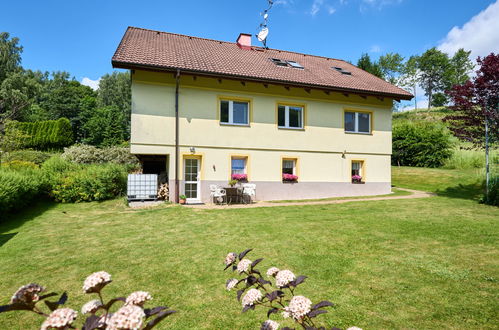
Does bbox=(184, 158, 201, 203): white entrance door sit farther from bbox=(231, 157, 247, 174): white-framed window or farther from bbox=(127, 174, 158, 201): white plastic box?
bbox=(231, 157, 247, 174): white-framed window

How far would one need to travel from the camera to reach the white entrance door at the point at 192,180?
473 inches

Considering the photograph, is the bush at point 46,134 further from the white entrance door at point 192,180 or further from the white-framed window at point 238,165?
the white-framed window at point 238,165

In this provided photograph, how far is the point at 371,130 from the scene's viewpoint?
1483 cm

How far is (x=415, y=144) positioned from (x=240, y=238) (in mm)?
19180

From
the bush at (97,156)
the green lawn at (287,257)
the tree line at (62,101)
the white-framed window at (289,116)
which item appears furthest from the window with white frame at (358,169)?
the tree line at (62,101)

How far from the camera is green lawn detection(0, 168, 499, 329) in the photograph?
3.35 meters

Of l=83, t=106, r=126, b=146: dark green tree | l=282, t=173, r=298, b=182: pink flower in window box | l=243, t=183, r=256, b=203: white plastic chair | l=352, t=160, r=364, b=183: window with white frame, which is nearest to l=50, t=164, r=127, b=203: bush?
l=243, t=183, r=256, b=203: white plastic chair

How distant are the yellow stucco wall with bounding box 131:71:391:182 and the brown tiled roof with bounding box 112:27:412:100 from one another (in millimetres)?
612

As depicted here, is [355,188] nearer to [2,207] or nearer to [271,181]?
[271,181]

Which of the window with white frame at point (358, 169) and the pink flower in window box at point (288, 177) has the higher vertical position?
the window with white frame at point (358, 169)

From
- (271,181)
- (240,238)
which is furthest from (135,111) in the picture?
(240,238)

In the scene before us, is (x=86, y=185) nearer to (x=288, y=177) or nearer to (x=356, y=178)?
(x=288, y=177)

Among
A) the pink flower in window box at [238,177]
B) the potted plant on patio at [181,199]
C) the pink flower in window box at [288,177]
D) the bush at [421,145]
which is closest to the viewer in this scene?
the potted plant on patio at [181,199]

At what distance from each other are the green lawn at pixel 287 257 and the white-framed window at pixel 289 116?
539 cm
